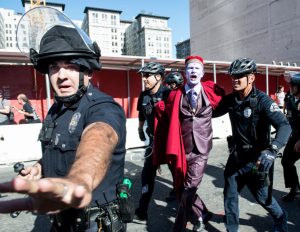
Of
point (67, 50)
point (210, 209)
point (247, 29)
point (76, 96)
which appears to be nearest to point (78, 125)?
point (76, 96)

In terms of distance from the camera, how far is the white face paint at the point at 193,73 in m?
3.59

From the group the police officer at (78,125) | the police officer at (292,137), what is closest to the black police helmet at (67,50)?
the police officer at (78,125)

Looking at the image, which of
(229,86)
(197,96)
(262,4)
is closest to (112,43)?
(262,4)

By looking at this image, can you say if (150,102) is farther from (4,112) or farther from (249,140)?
(4,112)

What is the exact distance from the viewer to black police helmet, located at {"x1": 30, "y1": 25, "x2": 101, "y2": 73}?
168cm

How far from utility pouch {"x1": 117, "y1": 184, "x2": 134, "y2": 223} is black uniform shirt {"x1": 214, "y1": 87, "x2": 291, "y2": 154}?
1.79 meters

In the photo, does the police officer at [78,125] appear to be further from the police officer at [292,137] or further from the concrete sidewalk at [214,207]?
the police officer at [292,137]

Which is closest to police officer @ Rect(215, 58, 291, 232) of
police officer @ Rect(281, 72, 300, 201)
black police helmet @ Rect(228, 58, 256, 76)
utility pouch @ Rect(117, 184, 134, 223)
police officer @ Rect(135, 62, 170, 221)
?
black police helmet @ Rect(228, 58, 256, 76)

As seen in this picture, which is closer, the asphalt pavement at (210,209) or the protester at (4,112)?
the asphalt pavement at (210,209)

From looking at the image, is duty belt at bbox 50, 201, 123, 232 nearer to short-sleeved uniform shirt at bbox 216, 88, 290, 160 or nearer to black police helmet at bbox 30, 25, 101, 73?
black police helmet at bbox 30, 25, 101, 73

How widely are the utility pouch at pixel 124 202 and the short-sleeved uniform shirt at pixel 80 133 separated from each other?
4 centimetres

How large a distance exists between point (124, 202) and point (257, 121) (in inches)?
75.1

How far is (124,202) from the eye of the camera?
5.66ft

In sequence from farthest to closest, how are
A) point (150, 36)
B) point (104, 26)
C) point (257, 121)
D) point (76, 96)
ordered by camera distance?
1. point (150, 36)
2. point (104, 26)
3. point (257, 121)
4. point (76, 96)
